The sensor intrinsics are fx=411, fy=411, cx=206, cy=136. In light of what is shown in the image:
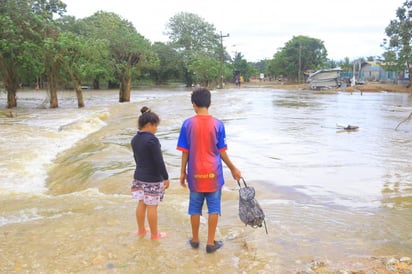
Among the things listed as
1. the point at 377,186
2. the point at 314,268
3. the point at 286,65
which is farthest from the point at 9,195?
the point at 286,65

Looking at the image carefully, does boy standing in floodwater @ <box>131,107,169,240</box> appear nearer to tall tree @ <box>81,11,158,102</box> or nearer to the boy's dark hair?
the boy's dark hair

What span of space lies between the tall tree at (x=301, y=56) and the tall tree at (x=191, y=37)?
462 inches

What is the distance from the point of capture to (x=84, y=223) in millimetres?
4988

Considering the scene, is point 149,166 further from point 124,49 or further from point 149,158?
point 124,49

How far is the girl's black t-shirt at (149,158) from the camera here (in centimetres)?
414

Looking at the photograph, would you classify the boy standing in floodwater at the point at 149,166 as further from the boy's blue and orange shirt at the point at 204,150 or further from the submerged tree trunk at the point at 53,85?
the submerged tree trunk at the point at 53,85

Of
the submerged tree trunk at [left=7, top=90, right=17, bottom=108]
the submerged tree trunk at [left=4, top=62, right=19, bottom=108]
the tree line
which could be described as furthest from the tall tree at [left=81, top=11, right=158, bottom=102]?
the submerged tree trunk at [left=7, top=90, right=17, bottom=108]

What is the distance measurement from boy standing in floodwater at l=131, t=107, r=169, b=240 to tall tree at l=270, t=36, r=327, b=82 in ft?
222

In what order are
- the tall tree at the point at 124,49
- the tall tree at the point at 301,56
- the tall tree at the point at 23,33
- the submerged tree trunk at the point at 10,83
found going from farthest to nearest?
the tall tree at the point at 301,56, the tall tree at the point at 124,49, the submerged tree trunk at the point at 10,83, the tall tree at the point at 23,33

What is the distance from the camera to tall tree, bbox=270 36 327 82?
6981 centimetres

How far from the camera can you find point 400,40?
→ 157 ft

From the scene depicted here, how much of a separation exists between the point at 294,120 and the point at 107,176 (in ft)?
39.6

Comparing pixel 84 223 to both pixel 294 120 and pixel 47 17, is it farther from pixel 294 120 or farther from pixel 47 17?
pixel 47 17

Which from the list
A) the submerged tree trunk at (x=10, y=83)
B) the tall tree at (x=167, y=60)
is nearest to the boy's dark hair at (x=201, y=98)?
the submerged tree trunk at (x=10, y=83)
